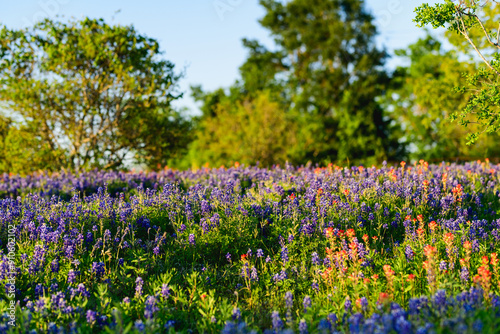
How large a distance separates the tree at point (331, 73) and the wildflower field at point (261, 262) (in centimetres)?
2128

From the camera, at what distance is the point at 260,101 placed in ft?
86.4

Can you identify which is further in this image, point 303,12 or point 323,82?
point 303,12

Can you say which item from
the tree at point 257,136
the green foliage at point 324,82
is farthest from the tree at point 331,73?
the tree at point 257,136

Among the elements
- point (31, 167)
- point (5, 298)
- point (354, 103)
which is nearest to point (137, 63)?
point (31, 167)

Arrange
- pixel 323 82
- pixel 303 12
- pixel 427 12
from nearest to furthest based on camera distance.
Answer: pixel 427 12
pixel 323 82
pixel 303 12

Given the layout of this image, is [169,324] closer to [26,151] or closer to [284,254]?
[284,254]

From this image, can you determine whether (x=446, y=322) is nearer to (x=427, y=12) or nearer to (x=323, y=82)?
(x=427, y=12)

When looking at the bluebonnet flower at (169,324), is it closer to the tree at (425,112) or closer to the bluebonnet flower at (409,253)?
the bluebonnet flower at (409,253)

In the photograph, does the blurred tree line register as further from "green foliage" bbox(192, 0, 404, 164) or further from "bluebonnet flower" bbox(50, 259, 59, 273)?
"bluebonnet flower" bbox(50, 259, 59, 273)

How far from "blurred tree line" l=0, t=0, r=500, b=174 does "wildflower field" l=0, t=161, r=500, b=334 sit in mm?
3628

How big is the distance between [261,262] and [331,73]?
92.9 ft

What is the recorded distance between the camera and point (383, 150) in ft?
99.0

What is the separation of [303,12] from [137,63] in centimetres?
2436

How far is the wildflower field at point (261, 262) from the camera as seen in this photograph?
3.68 metres
